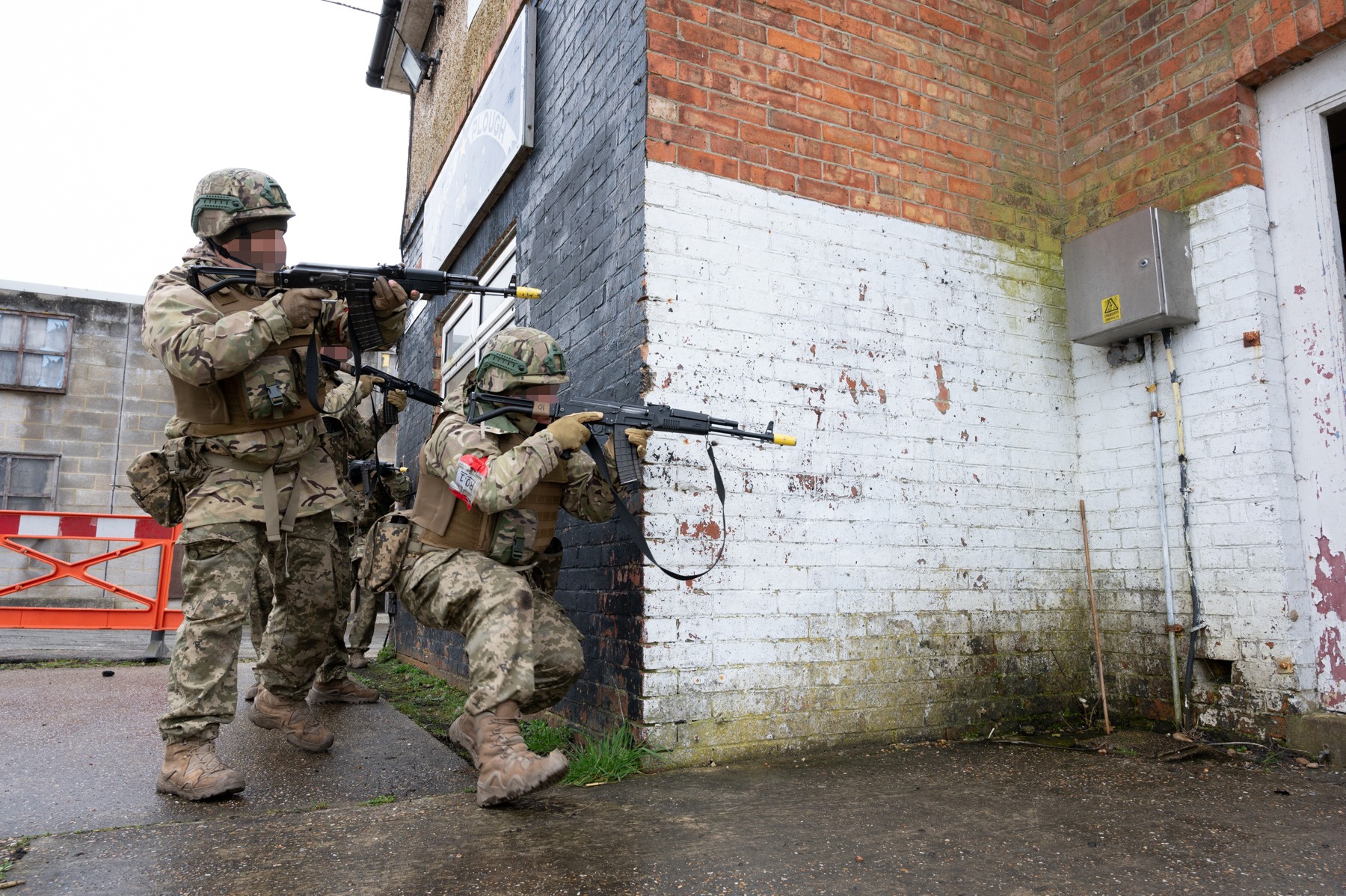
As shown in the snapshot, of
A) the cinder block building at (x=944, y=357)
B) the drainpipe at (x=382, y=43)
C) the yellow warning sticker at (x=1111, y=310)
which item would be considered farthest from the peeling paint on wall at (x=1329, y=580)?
the drainpipe at (x=382, y=43)

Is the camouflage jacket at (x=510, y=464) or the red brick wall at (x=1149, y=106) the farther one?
the red brick wall at (x=1149, y=106)

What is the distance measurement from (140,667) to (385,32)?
21.3ft

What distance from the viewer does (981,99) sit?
443 centimetres

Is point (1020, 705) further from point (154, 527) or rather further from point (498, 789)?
point (154, 527)

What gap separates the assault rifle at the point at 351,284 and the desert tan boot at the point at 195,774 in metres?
1.23

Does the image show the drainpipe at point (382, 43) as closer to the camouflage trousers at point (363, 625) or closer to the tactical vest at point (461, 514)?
the camouflage trousers at point (363, 625)

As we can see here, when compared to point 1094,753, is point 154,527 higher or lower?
higher

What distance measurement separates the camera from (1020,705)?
4008 millimetres

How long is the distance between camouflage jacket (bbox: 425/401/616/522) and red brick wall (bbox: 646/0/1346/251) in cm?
131

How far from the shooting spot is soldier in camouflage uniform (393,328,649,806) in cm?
283

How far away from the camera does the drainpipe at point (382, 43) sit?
338 inches

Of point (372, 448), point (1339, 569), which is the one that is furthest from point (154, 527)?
point (1339, 569)

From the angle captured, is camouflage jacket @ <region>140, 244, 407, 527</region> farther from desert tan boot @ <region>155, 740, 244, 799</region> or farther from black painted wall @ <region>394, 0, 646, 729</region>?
black painted wall @ <region>394, 0, 646, 729</region>

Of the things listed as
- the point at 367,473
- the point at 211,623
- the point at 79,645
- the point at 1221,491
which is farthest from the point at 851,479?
the point at 79,645
